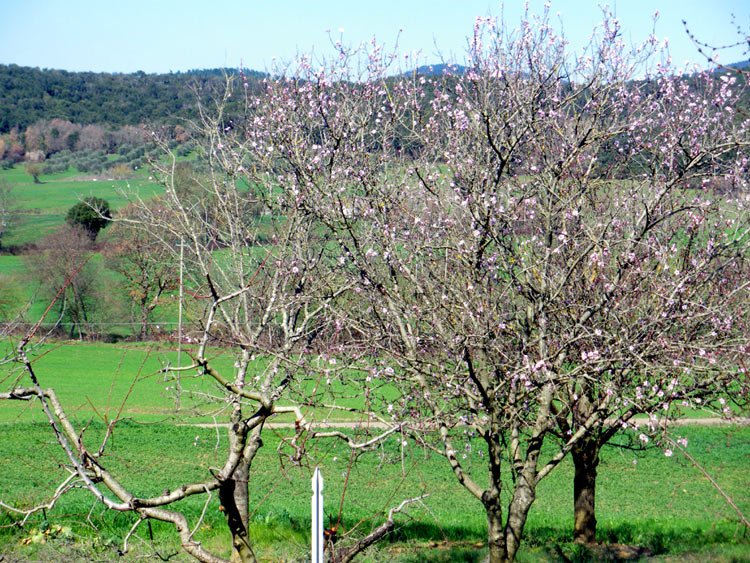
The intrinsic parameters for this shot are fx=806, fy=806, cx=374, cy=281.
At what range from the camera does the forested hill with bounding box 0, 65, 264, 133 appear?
3474 inches

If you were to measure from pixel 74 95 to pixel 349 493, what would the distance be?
341ft

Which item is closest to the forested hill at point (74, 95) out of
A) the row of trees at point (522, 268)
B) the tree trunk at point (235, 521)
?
the row of trees at point (522, 268)

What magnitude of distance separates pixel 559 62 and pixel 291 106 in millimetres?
3198

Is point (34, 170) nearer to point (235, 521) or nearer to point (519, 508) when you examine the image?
point (519, 508)

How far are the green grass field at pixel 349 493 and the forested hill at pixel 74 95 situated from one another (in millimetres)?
61315

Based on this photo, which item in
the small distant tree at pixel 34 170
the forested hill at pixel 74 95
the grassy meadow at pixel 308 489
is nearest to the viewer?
the grassy meadow at pixel 308 489

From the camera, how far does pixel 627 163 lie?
24.5 ft

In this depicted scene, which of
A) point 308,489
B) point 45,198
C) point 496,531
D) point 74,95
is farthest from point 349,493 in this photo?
point 74,95

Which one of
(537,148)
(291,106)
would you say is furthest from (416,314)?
(291,106)

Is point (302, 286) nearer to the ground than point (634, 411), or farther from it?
farther from it

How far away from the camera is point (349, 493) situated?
15.0m

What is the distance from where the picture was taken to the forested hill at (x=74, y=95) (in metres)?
88.2

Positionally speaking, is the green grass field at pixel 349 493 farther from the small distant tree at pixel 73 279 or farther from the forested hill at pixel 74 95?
the forested hill at pixel 74 95

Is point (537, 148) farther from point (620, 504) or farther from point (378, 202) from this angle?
point (620, 504)
